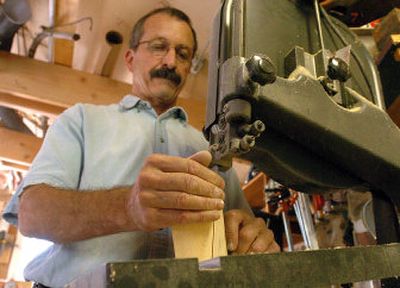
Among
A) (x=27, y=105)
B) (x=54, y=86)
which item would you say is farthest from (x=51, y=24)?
(x=27, y=105)

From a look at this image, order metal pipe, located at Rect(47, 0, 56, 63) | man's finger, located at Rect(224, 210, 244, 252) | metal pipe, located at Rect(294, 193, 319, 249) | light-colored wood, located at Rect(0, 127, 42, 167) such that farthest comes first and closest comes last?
light-colored wood, located at Rect(0, 127, 42, 167)
metal pipe, located at Rect(47, 0, 56, 63)
metal pipe, located at Rect(294, 193, 319, 249)
man's finger, located at Rect(224, 210, 244, 252)

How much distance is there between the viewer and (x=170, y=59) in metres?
1.33

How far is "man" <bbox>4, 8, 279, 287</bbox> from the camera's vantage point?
0.55 meters

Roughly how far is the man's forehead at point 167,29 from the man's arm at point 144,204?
0.75m

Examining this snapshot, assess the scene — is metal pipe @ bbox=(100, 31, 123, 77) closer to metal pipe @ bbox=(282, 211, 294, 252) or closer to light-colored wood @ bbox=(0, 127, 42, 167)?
light-colored wood @ bbox=(0, 127, 42, 167)

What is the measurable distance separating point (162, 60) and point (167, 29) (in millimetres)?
128

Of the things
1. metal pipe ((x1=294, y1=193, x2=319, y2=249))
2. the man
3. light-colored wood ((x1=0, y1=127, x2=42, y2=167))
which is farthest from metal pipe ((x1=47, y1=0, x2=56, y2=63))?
metal pipe ((x1=294, y1=193, x2=319, y2=249))

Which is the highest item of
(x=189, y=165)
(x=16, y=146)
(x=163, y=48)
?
(x=16, y=146)

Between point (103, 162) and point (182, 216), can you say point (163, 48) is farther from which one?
point (182, 216)

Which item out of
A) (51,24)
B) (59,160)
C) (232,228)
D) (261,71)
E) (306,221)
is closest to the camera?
(261,71)

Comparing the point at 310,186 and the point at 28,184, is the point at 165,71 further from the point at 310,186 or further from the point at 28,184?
the point at 310,186

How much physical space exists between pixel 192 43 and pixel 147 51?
172 millimetres

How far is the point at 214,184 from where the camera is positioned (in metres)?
0.56

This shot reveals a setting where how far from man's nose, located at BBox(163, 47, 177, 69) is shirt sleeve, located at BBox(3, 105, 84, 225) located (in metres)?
0.36
